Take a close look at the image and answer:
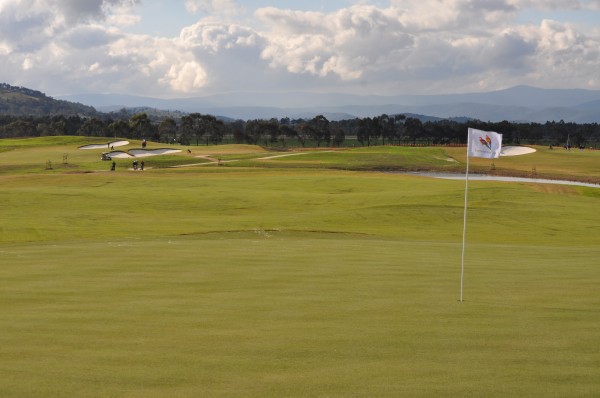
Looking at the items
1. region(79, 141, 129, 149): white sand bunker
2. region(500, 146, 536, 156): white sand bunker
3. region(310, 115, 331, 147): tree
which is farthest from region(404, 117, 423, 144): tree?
region(79, 141, 129, 149): white sand bunker

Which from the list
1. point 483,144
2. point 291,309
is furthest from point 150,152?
point 291,309

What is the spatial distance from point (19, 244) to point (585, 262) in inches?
873

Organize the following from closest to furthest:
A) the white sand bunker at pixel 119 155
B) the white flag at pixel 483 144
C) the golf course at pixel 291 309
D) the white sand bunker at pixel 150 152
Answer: the golf course at pixel 291 309, the white flag at pixel 483 144, the white sand bunker at pixel 119 155, the white sand bunker at pixel 150 152

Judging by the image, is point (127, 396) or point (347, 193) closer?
point (127, 396)

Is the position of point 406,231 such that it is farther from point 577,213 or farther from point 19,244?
point 19,244

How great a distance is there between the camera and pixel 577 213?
158ft

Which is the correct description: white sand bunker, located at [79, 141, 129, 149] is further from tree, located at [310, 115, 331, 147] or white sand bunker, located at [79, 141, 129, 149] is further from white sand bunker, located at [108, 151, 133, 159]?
tree, located at [310, 115, 331, 147]

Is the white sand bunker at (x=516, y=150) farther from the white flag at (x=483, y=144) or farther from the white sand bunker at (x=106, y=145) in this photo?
the white flag at (x=483, y=144)

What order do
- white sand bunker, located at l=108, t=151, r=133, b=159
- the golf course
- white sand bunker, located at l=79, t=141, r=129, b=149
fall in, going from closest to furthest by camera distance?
the golf course < white sand bunker, located at l=108, t=151, r=133, b=159 < white sand bunker, located at l=79, t=141, r=129, b=149

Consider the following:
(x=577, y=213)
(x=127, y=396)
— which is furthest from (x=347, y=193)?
(x=127, y=396)

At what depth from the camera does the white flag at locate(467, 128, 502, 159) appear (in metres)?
16.8

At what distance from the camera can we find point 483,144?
17172 millimetres

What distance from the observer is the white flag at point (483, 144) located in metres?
16.8

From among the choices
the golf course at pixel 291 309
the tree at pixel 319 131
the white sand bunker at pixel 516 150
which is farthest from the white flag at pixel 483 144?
the tree at pixel 319 131
